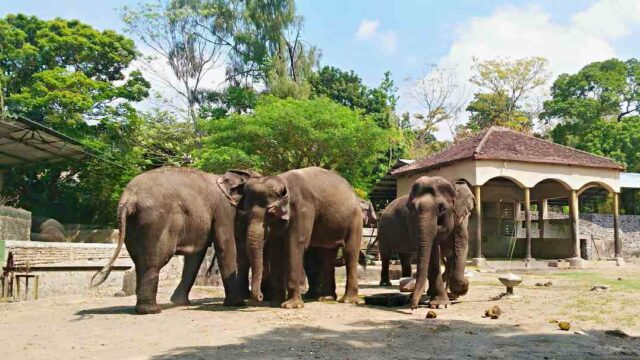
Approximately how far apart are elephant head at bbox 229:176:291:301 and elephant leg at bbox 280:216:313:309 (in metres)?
0.21

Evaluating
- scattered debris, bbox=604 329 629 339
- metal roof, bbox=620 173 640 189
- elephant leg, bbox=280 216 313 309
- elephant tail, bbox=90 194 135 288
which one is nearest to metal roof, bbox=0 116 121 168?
elephant tail, bbox=90 194 135 288

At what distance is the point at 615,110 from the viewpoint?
149 feet

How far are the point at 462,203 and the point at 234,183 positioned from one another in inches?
145

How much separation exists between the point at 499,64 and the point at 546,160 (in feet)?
75.7

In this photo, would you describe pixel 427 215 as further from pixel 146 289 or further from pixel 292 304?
pixel 146 289

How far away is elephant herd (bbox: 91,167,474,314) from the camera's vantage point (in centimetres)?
819

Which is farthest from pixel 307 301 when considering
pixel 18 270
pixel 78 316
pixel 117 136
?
pixel 117 136

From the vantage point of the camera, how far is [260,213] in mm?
8633

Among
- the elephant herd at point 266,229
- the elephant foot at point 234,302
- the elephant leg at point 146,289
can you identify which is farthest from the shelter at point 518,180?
the elephant leg at point 146,289

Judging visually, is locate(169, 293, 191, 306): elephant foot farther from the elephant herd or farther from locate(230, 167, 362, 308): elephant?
locate(230, 167, 362, 308): elephant

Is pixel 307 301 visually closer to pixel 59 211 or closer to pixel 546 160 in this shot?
pixel 546 160

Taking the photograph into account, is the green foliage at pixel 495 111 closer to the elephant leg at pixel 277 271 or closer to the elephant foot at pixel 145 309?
the elephant leg at pixel 277 271

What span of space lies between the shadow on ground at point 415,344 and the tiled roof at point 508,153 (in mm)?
18462

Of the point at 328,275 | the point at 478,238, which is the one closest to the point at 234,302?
the point at 328,275
